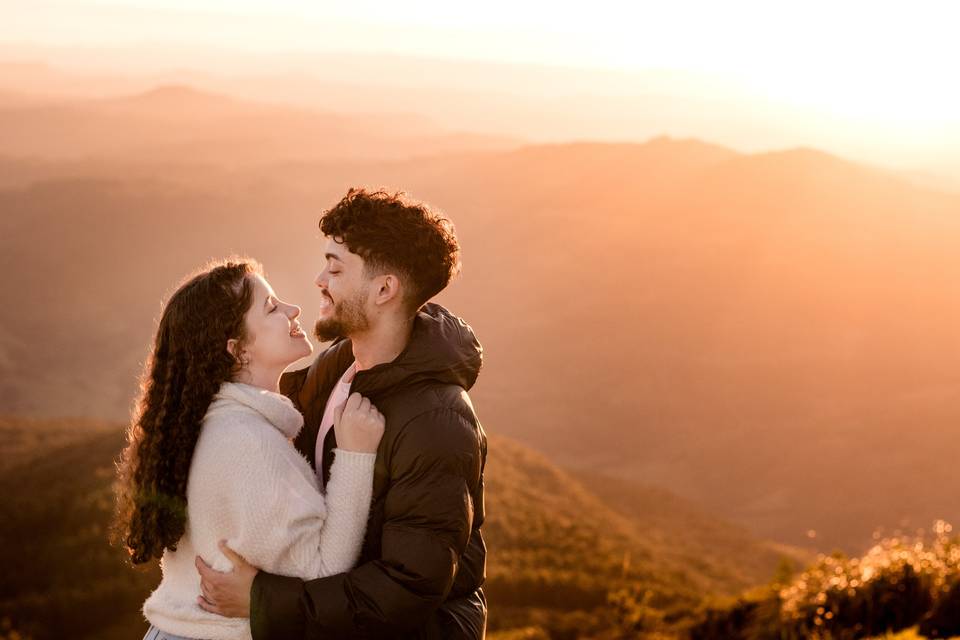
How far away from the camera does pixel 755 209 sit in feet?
326

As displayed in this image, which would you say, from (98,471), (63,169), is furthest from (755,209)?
(63,169)

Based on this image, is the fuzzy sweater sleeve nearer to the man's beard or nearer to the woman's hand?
the woman's hand

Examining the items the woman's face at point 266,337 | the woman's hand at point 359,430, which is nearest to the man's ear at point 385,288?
the woman's face at point 266,337

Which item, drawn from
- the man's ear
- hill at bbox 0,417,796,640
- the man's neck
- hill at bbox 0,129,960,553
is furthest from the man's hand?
hill at bbox 0,129,960,553

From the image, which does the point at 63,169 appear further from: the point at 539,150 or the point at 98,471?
the point at 98,471

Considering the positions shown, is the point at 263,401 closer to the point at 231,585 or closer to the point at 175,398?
the point at 175,398

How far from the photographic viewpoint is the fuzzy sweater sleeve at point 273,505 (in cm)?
338

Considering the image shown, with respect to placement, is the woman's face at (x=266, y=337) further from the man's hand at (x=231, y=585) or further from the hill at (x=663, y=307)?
the hill at (x=663, y=307)

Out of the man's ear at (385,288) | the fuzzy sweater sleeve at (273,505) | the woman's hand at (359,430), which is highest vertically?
the man's ear at (385,288)

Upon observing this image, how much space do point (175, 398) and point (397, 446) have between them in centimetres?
81

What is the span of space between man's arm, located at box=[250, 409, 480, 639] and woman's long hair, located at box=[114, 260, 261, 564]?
435mm

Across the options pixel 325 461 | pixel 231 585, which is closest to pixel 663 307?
pixel 325 461

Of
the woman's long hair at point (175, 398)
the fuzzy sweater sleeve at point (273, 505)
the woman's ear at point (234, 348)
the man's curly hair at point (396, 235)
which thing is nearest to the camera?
the fuzzy sweater sleeve at point (273, 505)

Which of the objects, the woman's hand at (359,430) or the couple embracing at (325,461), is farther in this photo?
the woman's hand at (359,430)
